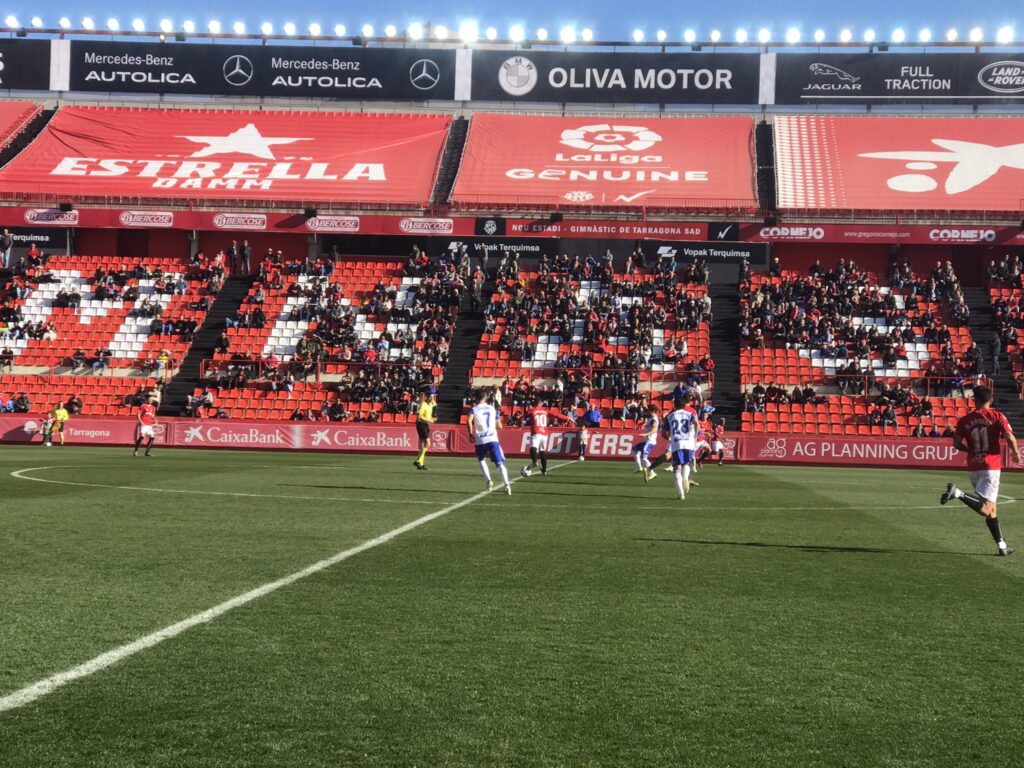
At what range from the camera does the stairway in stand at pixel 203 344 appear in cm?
4222

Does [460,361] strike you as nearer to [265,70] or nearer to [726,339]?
[726,339]

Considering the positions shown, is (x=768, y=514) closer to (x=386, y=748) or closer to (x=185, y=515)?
(x=185, y=515)

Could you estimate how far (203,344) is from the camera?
151 ft

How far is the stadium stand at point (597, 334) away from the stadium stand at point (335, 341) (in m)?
2.64

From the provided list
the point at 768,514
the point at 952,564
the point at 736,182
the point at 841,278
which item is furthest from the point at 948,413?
the point at 952,564

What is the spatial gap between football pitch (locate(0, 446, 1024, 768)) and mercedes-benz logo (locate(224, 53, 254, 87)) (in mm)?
52025

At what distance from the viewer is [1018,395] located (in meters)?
41.1

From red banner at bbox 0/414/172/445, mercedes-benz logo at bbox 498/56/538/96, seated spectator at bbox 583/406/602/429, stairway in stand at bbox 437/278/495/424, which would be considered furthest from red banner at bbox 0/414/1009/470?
mercedes-benz logo at bbox 498/56/538/96

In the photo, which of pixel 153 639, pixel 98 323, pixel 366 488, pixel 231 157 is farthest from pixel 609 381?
pixel 153 639

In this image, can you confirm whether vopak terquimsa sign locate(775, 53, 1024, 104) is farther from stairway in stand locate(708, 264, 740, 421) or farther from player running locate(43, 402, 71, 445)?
player running locate(43, 402, 71, 445)

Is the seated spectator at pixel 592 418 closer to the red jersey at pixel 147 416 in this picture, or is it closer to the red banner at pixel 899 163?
the red jersey at pixel 147 416

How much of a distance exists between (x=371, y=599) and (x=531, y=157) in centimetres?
5152

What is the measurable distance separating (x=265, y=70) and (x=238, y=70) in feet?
5.39

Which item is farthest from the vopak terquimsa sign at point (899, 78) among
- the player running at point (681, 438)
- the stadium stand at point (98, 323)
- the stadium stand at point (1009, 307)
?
the player running at point (681, 438)
